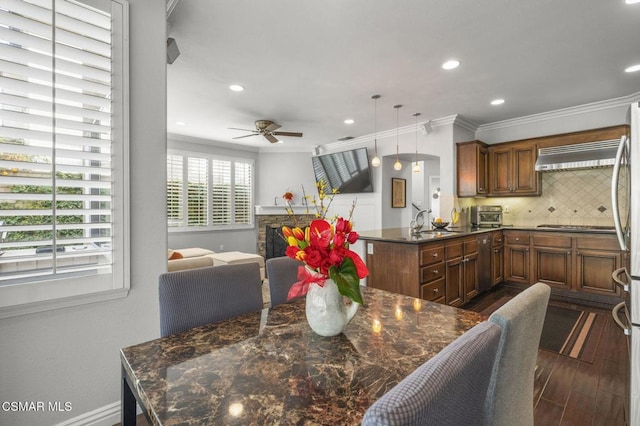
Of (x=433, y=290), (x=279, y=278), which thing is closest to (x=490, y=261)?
(x=433, y=290)

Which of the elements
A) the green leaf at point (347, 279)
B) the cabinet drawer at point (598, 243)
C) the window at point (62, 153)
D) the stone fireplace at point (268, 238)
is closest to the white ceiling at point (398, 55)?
the window at point (62, 153)

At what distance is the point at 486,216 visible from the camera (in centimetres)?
511

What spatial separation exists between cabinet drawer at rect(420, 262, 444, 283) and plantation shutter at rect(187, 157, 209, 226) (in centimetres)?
489

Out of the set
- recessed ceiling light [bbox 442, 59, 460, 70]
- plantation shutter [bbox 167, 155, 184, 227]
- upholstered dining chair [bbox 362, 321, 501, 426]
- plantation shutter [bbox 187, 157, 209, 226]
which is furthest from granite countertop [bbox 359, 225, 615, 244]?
plantation shutter [bbox 167, 155, 184, 227]

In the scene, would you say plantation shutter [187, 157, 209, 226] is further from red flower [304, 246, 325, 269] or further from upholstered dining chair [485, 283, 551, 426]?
upholstered dining chair [485, 283, 551, 426]

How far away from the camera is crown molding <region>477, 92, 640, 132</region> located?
3930mm

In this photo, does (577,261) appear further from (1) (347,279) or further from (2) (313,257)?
(2) (313,257)

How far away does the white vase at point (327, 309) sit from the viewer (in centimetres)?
107

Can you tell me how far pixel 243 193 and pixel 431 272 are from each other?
4987mm

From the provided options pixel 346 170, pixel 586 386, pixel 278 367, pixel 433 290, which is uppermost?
pixel 346 170

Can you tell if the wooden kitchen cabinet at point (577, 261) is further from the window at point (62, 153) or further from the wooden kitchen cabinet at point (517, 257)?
the window at point (62, 153)

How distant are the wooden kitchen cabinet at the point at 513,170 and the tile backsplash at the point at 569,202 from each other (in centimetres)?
30

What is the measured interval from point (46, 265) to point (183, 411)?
1334 millimetres

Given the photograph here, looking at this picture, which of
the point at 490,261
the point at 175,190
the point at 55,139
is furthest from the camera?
the point at 175,190
